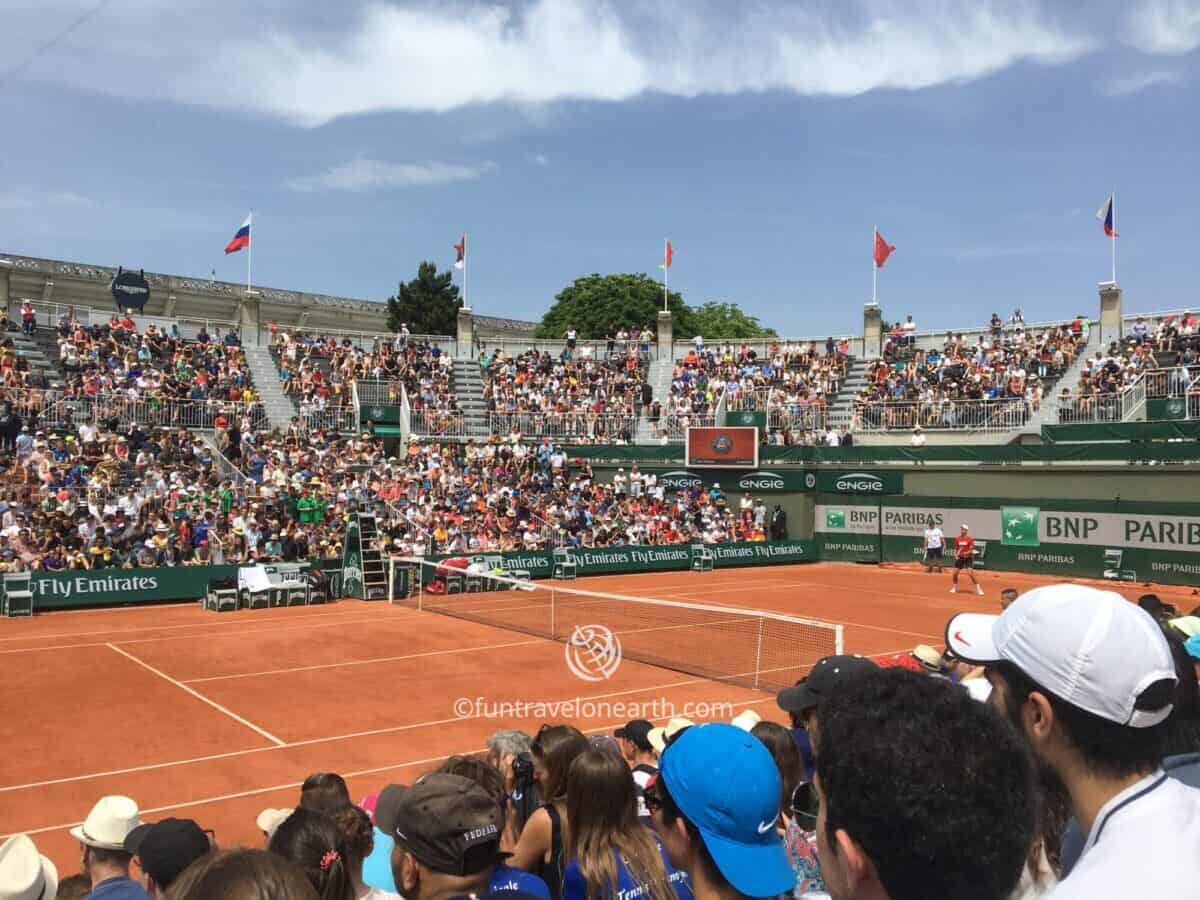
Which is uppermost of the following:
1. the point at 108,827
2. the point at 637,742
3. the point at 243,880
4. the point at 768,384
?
the point at 768,384

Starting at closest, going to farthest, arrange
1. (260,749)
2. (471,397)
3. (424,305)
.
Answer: (260,749) < (471,397) < (424,305)

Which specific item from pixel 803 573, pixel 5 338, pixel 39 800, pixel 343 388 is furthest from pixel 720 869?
pixel 343 388

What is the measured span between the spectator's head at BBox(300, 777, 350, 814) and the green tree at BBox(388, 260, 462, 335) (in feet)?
252

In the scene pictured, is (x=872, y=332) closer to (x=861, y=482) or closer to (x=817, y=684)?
(x=861, y=482)

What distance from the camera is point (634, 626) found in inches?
854

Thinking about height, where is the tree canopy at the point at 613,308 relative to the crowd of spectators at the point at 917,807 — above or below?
above

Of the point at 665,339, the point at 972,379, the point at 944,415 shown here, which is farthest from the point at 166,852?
the point at 665,339

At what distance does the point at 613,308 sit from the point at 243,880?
85148mm

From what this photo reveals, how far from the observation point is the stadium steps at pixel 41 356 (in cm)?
3228

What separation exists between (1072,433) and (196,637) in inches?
1144

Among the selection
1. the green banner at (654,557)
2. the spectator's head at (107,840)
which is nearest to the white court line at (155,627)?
the green banner at (654,557)

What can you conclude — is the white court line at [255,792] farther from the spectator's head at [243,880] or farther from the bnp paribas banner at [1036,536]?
the bnp paribas banner at [1036,536]

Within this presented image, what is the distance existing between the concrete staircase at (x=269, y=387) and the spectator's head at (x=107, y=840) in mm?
33290

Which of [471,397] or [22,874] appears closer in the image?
[22,874]
